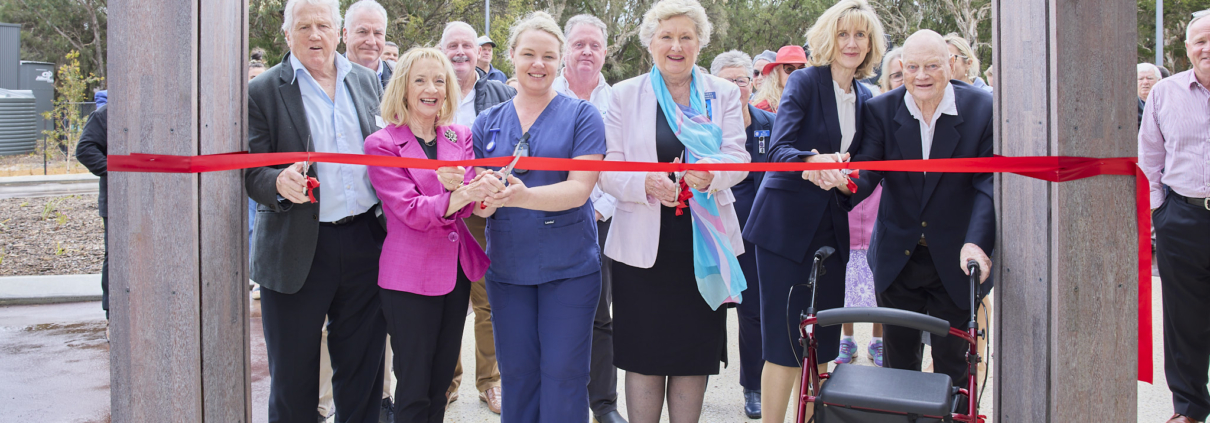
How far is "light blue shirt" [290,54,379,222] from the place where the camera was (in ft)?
10.5

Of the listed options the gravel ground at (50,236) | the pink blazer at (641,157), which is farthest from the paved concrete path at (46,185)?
the pink blazer at (641,157)

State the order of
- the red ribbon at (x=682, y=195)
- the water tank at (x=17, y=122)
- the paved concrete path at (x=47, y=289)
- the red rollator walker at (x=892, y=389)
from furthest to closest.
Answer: the water tank at (x=17, y=122) → the paved concrete path at (x=47, y=289) → the red ribbon at (x=682, y=195) → the red rollator walker at (x=892, y=389)

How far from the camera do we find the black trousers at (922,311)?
10.8 ft

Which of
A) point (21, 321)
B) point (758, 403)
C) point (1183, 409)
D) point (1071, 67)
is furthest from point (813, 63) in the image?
point (21, 321)

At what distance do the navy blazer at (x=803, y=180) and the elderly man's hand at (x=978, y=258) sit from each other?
60cm

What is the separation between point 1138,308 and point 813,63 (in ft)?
5.30

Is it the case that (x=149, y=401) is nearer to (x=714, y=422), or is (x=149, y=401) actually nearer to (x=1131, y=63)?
(x=714, y=422)

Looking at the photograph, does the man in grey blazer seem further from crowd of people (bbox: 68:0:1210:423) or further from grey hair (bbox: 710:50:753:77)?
grey hair (bbox: 710:50:753:77)

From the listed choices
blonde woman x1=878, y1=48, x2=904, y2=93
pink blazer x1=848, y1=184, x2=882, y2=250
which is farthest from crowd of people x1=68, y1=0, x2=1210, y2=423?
pink blazer x1=848, y1=184, x2=882, y2=250

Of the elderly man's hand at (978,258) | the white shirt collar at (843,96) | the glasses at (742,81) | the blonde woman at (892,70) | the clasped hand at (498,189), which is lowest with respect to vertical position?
the elderly man's hand at (978,258)

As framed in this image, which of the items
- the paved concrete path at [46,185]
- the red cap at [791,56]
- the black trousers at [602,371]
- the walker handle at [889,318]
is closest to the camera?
the walker handle at [889,318]

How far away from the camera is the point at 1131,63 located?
8.38 ft

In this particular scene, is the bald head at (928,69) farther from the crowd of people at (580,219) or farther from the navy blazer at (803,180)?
the navy blazer at (803,180)

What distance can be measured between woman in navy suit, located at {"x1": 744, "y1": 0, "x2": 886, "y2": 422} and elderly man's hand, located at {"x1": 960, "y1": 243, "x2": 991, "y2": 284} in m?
0.61
